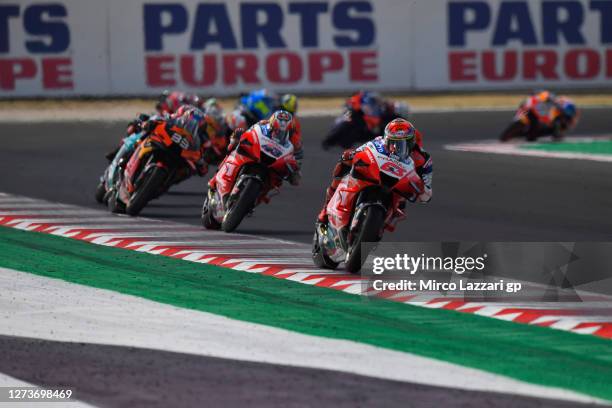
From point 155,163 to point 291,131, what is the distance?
267 centimetres

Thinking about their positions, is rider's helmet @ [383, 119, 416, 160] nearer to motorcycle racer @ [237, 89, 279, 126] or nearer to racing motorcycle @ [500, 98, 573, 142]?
motorcycle racer @ [237, 89, 279, 126]

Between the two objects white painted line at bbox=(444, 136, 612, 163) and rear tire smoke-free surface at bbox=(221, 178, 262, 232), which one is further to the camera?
white painted line at bbox=(444, 136, 612, 163)

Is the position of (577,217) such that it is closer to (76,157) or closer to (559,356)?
(559,356)

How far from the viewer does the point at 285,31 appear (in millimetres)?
36656

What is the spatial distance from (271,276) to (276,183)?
3.09 metres

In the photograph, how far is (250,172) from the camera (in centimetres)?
1581

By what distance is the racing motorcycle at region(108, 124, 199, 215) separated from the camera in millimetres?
17750

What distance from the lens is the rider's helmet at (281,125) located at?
15516mm

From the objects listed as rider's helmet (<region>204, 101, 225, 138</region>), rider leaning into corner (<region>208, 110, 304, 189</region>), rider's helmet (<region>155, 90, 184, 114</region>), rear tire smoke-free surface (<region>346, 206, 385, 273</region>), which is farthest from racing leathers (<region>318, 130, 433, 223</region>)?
rider's helmet (<region>155, 90, 184, 114</region>)

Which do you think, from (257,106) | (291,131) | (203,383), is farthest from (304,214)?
(203,383)

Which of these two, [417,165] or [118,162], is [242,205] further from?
[417,165]

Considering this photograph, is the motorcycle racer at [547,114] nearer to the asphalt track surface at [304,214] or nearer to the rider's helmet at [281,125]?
the asphalt track surface at [304,214]

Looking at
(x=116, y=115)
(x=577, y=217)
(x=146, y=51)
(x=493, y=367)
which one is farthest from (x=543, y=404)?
(x=146, y=51)

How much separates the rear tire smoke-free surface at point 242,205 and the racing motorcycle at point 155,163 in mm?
1780
